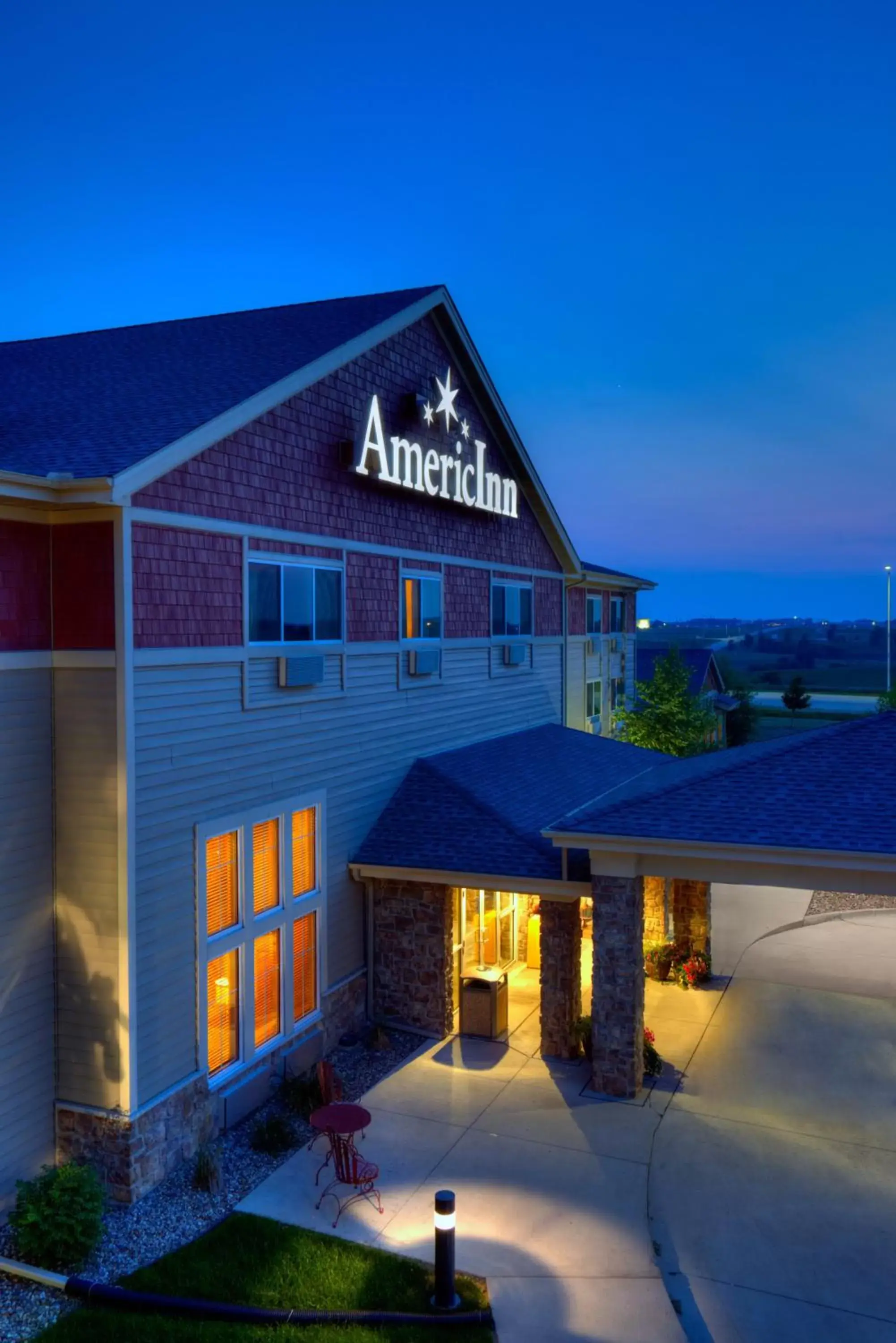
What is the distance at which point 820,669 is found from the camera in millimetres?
157625

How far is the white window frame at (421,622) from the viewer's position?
16859 mm

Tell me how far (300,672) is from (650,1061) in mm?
7434

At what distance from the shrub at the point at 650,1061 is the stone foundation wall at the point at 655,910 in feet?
13.8

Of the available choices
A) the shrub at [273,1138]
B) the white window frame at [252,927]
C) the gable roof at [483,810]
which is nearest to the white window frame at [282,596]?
the white window frame at [252,927]

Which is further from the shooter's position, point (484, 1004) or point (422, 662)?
point (422, 662)

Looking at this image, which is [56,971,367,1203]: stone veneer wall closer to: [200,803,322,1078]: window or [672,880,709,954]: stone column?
[200,803,322,1078]: window

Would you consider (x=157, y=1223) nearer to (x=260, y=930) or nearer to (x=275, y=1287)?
(x=275, y=1287)

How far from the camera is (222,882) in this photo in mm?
12195

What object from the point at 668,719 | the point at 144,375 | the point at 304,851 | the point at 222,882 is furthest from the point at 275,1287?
the point at 668,719

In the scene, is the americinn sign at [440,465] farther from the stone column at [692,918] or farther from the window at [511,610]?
the stone column at [692,918]

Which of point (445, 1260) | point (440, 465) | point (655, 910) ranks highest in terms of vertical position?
point (440, 465)

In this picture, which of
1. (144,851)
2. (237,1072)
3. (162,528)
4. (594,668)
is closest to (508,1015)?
(237,1072)

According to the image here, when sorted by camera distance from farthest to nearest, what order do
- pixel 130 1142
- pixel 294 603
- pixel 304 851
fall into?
pixel 304 851 < pixel 294 603 < pixel 130 1142

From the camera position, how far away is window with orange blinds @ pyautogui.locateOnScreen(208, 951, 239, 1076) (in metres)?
12.0
